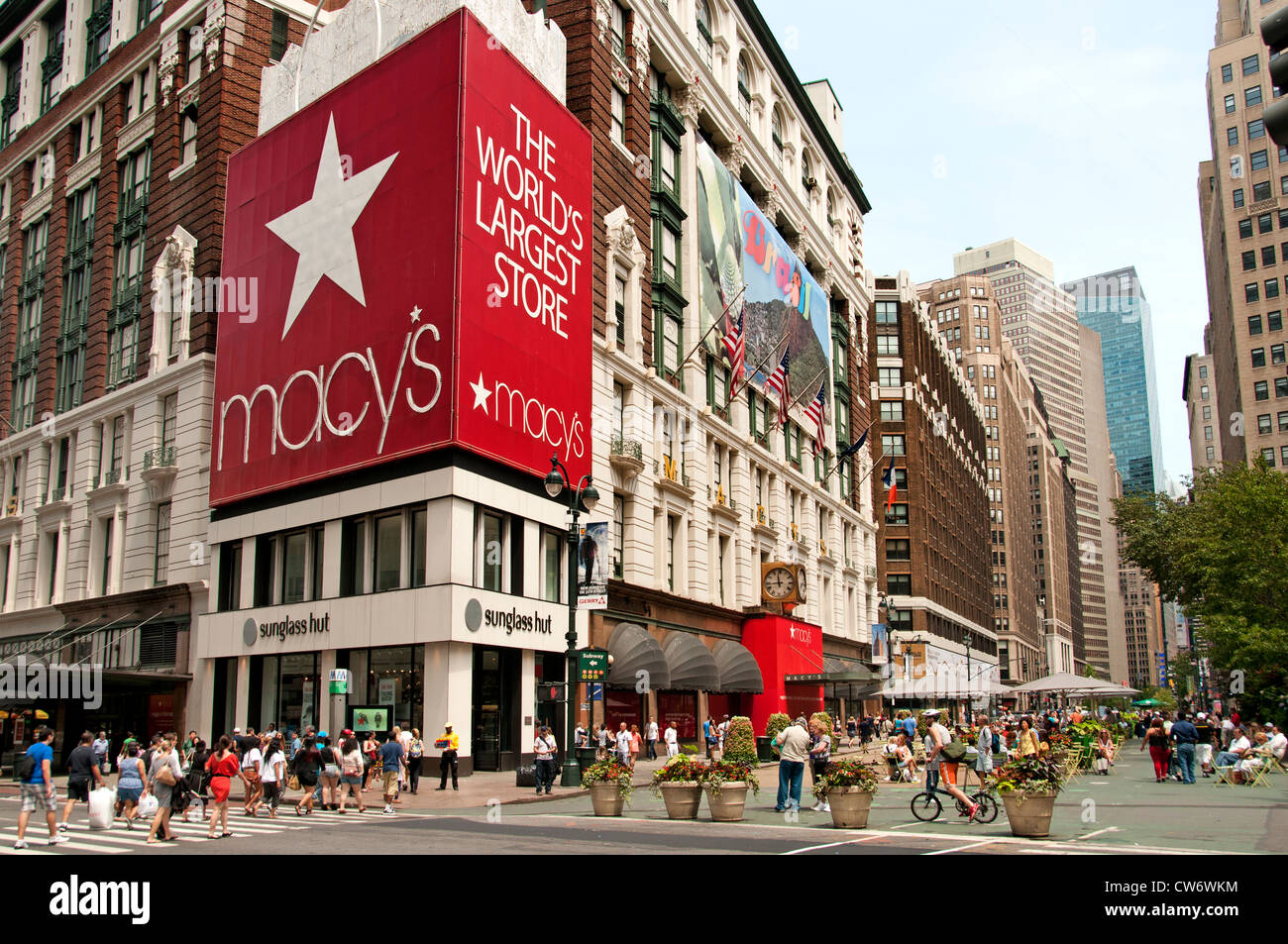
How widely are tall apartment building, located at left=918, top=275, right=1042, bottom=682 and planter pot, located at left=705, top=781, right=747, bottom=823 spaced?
473 ft

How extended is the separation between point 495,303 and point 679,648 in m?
17.4

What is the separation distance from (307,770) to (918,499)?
85.8 m

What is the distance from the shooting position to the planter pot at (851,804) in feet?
63.0

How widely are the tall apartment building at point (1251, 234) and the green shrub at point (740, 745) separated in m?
78.7

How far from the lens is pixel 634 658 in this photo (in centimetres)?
4166

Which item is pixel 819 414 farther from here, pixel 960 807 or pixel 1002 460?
pixel 1002 460

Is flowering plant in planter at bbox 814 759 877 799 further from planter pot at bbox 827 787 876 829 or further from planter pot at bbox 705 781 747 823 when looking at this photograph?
planter pot at bbox 705 781 747 823

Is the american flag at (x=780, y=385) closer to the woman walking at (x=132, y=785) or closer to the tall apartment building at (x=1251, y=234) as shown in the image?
the woman walking at (x=132, y=785)

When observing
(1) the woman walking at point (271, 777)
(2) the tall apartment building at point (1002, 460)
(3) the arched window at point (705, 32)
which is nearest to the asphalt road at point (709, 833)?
(1) the woman walking at point (271, 777)

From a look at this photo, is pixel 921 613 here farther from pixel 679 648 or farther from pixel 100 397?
pixel 100 397

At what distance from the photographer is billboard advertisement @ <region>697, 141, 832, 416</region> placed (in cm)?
5469

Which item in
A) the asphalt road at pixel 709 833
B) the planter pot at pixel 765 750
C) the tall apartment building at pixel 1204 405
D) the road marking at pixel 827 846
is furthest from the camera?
the tall apartment building at pixel 1204 405

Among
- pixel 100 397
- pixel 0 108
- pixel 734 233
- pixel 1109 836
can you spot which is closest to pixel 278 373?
pixel 100 397

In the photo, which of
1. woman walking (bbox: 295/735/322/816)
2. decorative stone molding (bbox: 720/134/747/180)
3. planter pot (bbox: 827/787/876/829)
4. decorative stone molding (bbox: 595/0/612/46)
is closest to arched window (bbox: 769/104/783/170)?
decorative stone molding (bbox: 720/134/747/180)
